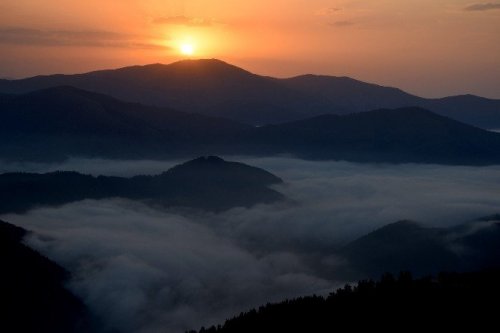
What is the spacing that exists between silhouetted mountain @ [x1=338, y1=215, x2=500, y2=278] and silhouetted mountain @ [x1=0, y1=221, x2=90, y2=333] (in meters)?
55.1

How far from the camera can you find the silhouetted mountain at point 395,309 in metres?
58.3

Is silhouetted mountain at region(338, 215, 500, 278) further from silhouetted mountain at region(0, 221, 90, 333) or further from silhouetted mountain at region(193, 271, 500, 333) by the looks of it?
silhouetted mountain at region(0, 221, 90, 333)

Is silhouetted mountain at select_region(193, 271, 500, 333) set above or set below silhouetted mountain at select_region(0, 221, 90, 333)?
above

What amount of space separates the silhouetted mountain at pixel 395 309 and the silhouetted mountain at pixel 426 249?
172ft

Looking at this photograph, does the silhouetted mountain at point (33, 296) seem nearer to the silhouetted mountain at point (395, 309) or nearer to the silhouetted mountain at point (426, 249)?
the silhouetted mountain at point (395, 309)

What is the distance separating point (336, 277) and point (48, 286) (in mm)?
56084

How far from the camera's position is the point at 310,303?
71000 mm

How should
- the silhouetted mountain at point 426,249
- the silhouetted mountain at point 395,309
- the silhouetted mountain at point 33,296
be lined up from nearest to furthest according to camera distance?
1. the silhouetted mountain at point 395,309
2. the silhouetted mountain at point 33,296
3. the silhouetted mountain at point 426,249

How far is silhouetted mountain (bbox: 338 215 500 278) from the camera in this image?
124875 mm

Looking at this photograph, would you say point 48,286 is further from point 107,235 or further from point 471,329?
point 471,329

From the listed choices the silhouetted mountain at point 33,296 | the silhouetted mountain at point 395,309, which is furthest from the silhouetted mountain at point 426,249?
the silhouetted mountain at point 33,296

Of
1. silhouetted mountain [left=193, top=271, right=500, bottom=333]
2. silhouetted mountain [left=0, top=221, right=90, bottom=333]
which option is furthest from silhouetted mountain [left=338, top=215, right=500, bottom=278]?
silhouetted mountain [left=0, top=221, right=90, bottom=333]

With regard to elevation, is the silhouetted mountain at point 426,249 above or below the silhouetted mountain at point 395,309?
below

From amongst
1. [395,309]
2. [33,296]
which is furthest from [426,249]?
[33,296]
